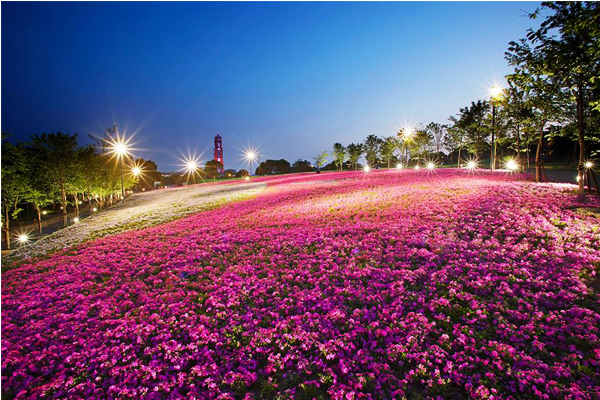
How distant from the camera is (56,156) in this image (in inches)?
1246

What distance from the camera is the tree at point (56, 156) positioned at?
3122 centimetres

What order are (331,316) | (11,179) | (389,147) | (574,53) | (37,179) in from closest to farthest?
(331,316), (574,53), (11,179), (37,179), (389,147)

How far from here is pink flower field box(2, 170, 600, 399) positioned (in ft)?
16.7

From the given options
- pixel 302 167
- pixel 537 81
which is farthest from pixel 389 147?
pixel 537 81

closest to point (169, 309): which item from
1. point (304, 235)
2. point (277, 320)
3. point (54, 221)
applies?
point (277, 320)

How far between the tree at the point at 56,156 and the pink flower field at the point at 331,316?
25.5m

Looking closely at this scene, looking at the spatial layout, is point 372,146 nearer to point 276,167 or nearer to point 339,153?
point 339,153

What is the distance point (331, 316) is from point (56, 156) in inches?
1640

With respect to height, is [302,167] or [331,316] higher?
[302,167]

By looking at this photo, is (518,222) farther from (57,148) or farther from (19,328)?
(57,148)

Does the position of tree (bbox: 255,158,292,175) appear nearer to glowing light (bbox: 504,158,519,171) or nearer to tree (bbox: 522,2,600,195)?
glowing light (bbox: 504,158,519,171)

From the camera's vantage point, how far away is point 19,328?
24.7ft

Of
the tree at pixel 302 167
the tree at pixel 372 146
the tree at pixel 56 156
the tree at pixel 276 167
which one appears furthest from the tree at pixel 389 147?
the tree at pixel 56 156

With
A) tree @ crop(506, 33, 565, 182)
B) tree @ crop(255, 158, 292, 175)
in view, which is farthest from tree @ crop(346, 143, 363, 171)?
tree @ crop(506, 33, 565, 182)
